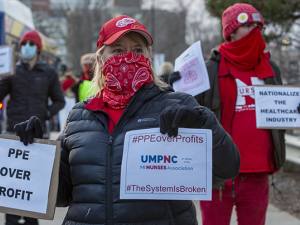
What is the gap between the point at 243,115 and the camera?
310cm

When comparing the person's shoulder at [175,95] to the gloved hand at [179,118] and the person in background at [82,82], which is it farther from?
the person in background at [82,82]

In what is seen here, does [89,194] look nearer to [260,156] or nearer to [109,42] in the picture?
[109,42]

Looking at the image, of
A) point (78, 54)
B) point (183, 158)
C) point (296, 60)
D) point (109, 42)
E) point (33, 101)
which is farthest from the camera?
point (78, 54)

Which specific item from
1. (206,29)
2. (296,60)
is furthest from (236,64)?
(206,29)

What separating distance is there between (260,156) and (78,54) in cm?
2995

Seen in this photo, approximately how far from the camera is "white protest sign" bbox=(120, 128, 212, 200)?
1.89 meters

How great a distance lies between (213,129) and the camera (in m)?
1.92

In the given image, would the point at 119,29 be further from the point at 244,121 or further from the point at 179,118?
the point at 244,121

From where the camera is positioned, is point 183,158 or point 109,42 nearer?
point 183,158

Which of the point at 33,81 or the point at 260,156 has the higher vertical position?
the point at 33,81

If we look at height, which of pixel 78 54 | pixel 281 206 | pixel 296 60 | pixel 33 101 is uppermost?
pixel 78 54

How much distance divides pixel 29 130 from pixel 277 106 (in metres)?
2.01

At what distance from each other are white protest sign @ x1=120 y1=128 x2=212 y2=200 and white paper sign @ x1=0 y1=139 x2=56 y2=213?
0.43 m

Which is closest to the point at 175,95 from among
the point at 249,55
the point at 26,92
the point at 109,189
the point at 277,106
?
the point at 109,189
